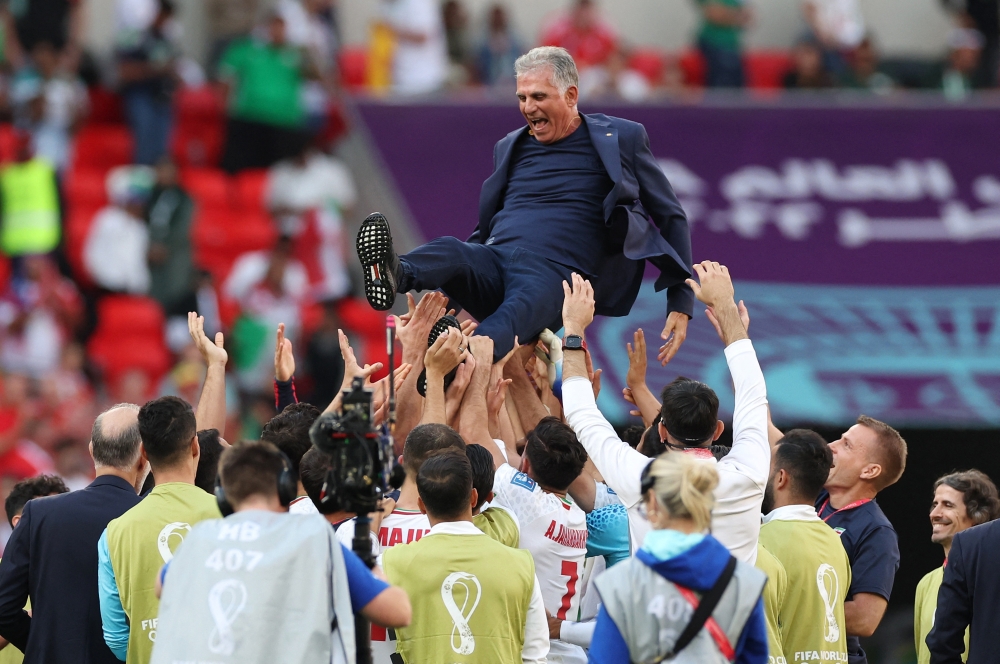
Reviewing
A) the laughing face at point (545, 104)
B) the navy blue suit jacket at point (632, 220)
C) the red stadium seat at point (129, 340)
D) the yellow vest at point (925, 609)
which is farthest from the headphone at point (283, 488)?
the red stadium seat at point (129, 340)

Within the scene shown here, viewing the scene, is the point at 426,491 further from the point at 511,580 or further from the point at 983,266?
the point at 983,266

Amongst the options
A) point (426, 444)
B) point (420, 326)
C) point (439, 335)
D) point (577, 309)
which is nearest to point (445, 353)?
point (439, 335)

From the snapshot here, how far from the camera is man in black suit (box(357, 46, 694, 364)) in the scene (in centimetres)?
636

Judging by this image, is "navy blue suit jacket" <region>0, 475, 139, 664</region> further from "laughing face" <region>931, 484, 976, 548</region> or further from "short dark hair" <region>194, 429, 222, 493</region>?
"laughing face" <region>931, 484, 976, 548</region>

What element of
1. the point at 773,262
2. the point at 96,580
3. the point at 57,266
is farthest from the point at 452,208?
the point at 96,580

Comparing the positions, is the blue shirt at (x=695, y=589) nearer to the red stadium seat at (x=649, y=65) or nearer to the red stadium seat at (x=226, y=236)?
the red stadium seat at (x=226, y=236)

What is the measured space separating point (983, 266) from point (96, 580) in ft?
26.1

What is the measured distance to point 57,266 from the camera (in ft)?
43.0

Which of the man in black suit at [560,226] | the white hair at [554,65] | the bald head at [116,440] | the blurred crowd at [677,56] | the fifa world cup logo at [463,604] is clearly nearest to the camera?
the fifa world cup logo at [463,604]

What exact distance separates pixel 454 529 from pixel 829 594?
157cm

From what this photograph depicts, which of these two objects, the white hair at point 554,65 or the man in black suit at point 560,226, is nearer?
the man in black suit at point 560,226

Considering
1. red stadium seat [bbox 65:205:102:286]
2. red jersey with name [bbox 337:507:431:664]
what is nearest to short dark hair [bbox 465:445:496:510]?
red jersey with name [bbox 337:507:431:664]

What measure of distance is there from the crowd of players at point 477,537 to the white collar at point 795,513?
0.04 ft

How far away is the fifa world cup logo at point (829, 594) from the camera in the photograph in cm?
543
